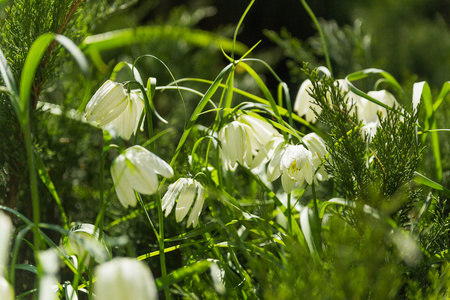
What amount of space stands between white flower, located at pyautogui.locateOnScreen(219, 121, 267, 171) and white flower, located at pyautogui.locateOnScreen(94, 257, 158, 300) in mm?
237

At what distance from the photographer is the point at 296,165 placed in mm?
484

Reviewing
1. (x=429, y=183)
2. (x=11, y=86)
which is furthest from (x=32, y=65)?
(x=429, y=183)

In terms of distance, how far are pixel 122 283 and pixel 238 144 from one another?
0.26 m

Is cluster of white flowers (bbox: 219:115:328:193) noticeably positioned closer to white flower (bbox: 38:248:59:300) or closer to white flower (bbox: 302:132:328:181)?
white flower (bbox: 302:132:328:181)

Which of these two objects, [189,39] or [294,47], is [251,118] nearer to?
[294,47]

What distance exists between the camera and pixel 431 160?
703 millimetres

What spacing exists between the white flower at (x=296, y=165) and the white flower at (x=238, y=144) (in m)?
0.04

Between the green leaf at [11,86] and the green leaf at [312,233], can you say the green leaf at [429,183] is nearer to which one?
the green leaf at [312,233]

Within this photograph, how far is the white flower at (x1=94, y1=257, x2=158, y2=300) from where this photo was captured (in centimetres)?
29

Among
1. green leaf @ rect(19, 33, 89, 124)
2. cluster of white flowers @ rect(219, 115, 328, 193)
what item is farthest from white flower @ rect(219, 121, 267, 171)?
green leaf @ rect(19, 33, 89, 124)

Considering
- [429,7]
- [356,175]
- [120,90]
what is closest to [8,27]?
[120,90]

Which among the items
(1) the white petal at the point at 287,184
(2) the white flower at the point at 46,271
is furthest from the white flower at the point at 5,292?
(1) the white petal at the point at 287,184

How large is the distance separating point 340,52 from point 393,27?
39.7 inches

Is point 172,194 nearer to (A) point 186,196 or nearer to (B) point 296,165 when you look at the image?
(A) point 186,196
